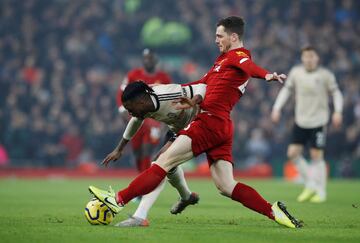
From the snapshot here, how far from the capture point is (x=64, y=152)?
79.2 feet

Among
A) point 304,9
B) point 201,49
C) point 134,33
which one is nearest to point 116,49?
point 134,33

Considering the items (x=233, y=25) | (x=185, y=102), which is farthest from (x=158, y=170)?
(x=233, y=25)

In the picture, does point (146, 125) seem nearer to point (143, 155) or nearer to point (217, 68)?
point (143, 155)

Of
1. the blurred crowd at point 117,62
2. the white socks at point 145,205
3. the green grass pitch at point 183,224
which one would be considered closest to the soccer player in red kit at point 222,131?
the green grass pitch at point 183,224

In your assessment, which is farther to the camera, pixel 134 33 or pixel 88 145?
pixel 134 33

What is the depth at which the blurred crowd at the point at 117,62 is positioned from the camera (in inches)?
951

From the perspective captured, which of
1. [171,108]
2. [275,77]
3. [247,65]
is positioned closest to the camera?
[275,77]

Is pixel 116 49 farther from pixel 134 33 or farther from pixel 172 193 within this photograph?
pixel 172 193

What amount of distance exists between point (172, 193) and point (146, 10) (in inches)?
514

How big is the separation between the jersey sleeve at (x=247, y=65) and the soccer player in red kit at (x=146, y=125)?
5160 mm

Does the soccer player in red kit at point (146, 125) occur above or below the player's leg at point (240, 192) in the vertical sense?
above

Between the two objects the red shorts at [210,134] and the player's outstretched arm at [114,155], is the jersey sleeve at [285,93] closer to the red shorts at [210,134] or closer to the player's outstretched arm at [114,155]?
the red shorts at [210,134]

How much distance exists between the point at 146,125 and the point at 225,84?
573 centimetres

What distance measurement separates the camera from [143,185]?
8195 mm
